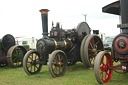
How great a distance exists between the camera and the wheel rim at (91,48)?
545 cm

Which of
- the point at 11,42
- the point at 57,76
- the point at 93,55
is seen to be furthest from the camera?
the point at 11,42

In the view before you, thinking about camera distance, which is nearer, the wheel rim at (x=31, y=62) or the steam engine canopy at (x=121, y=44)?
the steam engine canopy at (x=121, y=44)

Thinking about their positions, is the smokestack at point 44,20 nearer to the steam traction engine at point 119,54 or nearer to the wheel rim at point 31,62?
the wheel rim at point 31,62

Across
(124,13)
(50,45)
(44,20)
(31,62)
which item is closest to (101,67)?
(124,13)

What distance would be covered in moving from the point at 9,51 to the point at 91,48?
10.8 ft

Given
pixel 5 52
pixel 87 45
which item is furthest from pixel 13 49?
pixel 87 45

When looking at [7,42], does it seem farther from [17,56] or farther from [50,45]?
[50,45]

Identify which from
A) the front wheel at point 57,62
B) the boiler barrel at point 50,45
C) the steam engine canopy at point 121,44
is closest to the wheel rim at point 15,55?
the boiler barrel at point 50,45

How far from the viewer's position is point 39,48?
17.8ft

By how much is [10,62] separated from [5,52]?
2.10ft

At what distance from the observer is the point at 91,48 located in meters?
5.91

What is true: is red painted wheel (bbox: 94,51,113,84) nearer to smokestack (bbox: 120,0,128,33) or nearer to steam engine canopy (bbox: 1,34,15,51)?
smokestack (bbox: 120,0,128,33)

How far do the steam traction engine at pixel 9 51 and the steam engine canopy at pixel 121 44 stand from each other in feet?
14.8

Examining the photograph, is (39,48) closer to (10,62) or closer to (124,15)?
(10,62)
